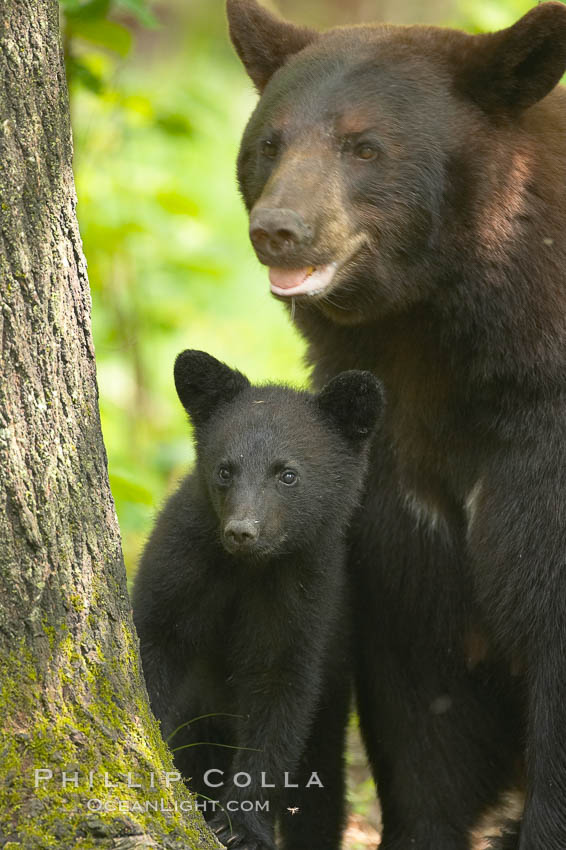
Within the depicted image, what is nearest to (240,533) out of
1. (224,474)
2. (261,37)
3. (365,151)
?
(224,474)

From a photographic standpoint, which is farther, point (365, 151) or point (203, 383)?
point (203, 383)

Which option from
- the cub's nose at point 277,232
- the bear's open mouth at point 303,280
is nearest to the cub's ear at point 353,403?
the bear's open mouth at point 303,280

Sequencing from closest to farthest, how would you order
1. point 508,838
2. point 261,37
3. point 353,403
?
point 353,403
point 261,37
point 508,838

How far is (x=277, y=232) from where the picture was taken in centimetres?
357

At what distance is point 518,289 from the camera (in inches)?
151

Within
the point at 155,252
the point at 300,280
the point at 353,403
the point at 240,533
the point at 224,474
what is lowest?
the point at 240,533

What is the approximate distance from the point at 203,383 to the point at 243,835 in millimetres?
1420

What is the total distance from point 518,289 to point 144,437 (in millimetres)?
5263

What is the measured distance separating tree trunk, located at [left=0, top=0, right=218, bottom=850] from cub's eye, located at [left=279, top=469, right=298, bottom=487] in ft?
2.41

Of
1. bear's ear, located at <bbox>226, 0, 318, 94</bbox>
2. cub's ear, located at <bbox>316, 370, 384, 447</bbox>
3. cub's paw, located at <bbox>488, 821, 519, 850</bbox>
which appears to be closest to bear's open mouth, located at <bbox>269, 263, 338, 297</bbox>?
cub's ear, located at <bbox>316, 370, 384, 447</bbox>

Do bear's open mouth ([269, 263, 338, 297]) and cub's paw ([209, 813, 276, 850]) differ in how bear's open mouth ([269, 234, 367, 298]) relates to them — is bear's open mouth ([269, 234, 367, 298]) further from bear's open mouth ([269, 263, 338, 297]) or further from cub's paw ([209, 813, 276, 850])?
cub's paw ([209, 813, 276, 850])

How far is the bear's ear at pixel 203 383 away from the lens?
158 inches

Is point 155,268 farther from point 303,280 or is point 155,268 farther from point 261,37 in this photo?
point 303,280

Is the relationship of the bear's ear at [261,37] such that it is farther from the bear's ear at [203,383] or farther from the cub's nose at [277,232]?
the bear's ear at [203,383]
